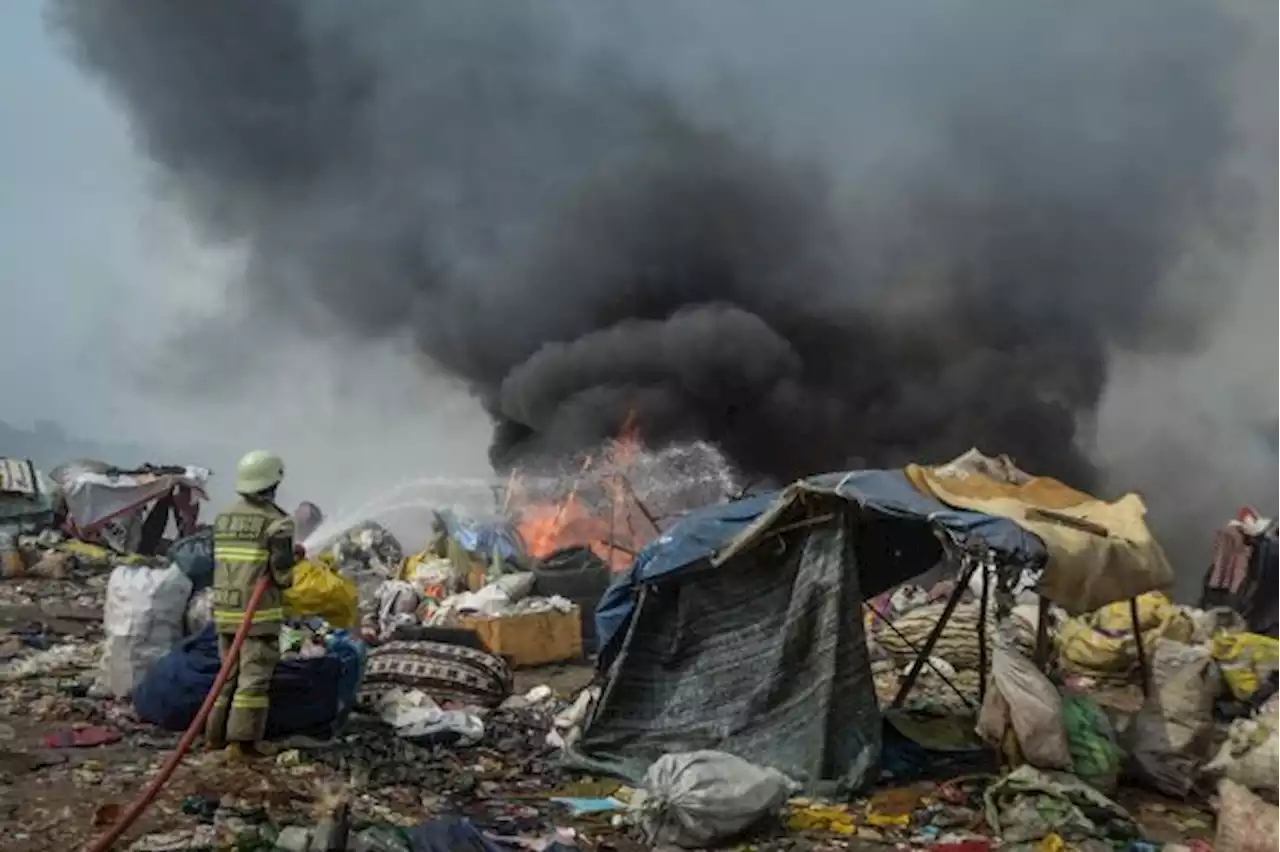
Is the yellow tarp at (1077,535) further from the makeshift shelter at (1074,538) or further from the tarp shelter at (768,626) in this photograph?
the tarp shelter at (768,626)

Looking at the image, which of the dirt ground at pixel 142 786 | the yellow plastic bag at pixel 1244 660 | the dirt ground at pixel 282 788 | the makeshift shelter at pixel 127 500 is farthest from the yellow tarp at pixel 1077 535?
the makeshift shelter at pixel 127 500

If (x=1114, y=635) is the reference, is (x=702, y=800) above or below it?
below

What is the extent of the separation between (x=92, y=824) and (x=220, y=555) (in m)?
1.66

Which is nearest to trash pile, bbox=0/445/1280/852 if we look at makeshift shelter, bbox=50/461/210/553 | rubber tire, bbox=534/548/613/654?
rubber tire, bbox=534/548/613/654

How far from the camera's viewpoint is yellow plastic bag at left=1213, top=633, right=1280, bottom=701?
8.15 meters

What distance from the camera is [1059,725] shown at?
5922 mm

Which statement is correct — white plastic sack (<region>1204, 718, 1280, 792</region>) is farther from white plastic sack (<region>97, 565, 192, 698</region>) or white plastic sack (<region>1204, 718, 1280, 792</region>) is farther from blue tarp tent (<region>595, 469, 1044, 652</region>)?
white plastic sack (<region>97, 565, 192, 698</region>)

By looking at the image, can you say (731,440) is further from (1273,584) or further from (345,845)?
(345,845)

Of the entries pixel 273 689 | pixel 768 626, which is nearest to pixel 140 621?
pixel 273 689

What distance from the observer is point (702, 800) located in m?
5.18

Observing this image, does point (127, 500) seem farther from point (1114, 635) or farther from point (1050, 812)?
point (1050, 812)

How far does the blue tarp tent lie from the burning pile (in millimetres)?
6359

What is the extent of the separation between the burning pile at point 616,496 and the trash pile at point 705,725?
21.0 ft

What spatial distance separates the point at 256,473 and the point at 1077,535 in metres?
4.57
